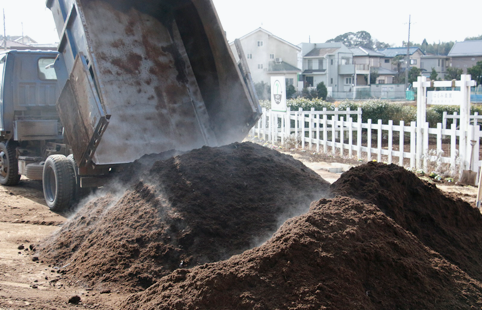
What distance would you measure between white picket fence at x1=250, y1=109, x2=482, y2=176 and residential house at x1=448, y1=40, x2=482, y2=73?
189ft

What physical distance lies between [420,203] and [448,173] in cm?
546

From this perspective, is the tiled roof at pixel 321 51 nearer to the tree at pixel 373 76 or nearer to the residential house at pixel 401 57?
the tree at pixel 373 76

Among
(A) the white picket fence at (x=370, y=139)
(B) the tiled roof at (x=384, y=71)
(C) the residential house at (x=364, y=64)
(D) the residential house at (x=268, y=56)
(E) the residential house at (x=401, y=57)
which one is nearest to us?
(A) the white picket fence at (x=370, y=139)

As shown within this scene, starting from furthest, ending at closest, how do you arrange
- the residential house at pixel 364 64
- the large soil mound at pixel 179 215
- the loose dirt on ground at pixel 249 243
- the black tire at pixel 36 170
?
the residential house at pixel 364 64
the black tire at pixel 36 170
the large soil mound at pixel 179 215
the loose dirt on ground at pixel 249 243

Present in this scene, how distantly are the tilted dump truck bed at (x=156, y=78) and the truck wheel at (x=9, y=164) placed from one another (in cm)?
281

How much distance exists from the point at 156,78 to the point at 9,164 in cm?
381

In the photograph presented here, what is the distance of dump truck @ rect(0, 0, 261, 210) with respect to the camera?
21.3 feet

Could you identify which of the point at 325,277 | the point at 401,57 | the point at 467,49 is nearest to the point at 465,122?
the point at 325,277

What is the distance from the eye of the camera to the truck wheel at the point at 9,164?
8.88 m

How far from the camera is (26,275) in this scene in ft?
15.0

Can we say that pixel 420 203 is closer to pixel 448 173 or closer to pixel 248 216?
pixel 248 216

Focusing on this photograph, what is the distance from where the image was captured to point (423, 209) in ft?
15.7

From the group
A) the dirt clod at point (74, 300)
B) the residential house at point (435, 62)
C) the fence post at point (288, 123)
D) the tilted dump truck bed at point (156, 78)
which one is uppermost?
the residential house at point (435, 62)

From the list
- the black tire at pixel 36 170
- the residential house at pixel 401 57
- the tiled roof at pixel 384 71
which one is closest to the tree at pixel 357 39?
the residential house at pixel 401 57
